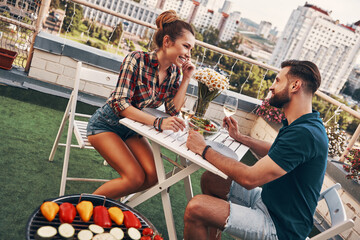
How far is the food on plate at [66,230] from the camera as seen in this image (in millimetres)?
1043

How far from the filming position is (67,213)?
3.71ft

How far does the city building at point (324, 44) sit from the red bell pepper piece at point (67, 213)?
11031 cm

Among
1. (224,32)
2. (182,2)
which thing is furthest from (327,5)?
(182,2)

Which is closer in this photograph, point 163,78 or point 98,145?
point 98,145

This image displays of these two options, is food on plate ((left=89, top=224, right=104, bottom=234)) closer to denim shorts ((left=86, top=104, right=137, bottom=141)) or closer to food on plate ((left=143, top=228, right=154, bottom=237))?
food on plate ((left=143, top=228, right=154, bottom=237))

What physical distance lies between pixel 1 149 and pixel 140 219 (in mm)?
1953

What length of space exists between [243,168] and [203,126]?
34 cm

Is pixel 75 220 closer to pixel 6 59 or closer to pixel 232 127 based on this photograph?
pixel 232 127

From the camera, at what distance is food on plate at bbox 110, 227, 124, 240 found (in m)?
1.12

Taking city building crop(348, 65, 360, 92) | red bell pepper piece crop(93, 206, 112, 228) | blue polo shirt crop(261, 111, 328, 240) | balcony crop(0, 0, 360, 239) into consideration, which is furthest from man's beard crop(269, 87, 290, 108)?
city building crop(348, 65, 360, 92)

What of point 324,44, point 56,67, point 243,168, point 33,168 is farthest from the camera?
point 324,44

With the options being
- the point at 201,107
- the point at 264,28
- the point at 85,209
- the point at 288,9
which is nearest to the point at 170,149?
the point at 201,107

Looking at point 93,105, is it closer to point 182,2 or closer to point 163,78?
point 163,78

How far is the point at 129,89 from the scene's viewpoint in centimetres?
192
